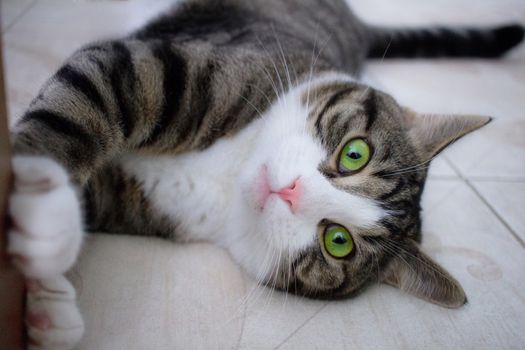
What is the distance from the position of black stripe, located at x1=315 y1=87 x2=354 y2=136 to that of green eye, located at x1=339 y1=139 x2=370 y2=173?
98 millimetres

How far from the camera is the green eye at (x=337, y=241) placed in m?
1.28

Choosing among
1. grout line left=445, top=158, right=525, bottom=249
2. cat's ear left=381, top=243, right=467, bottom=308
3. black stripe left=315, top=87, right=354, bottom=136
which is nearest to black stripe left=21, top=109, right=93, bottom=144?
black stripe left=315, top=87, right=354, bottom=136

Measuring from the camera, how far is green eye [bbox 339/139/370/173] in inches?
51.8

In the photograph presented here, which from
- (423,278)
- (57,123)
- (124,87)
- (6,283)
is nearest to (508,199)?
(423,278)

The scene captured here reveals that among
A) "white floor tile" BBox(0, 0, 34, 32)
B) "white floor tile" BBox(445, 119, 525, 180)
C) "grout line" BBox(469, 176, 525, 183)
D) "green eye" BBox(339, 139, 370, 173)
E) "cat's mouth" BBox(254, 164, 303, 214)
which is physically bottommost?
"grout line" BBox(469, 176, 525, 183)

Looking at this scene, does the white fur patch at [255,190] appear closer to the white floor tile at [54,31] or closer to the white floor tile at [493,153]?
the white floor tile at [54,31]

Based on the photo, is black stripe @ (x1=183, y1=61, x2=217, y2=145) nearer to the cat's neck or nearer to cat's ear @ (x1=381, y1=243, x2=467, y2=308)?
the cat's neck

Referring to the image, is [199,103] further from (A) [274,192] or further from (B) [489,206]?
(B) [489,206]

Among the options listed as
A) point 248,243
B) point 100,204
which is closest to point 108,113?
point 100,204

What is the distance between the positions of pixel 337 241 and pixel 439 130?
1.70ft

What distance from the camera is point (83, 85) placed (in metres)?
1.18

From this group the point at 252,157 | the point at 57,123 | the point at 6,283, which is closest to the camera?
the point at 6,283

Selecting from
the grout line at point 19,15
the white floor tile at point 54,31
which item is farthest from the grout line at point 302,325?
the grout line at point 19,15

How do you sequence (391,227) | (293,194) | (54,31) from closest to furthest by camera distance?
1. (293,194)
2. (391,227)
3. (54,31)
